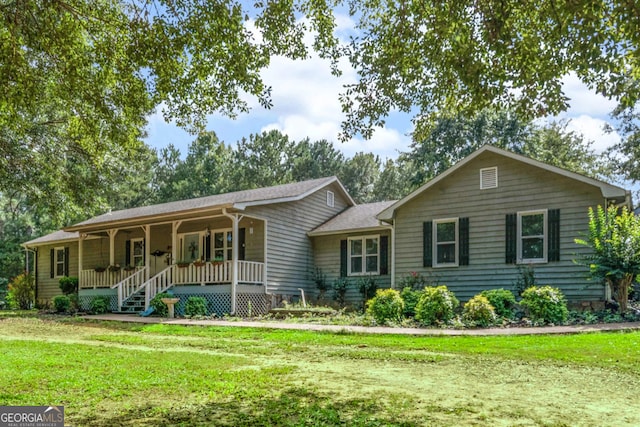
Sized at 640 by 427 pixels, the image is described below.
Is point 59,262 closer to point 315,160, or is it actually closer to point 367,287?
point 367,287

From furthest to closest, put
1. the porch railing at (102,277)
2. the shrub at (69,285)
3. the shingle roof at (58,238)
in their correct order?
the shingle roof at (58,238)
the shrub at (69,285)
the porch railing at (102,277)

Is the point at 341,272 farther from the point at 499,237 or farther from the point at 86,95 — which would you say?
the point at 86,95

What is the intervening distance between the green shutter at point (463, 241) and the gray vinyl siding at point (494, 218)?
117 millimetres

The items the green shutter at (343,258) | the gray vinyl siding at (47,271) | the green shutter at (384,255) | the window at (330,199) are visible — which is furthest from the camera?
the gray vinyl siding at (47,271)

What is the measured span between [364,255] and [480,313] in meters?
7.49

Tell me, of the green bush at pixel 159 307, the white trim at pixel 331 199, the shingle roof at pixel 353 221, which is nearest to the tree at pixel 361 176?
the white trim at pixel 331 199

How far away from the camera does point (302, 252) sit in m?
20.6

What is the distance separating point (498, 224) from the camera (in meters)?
15.7

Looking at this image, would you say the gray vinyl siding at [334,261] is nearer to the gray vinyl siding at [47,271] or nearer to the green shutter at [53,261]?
the gray vinyl siding at [47,271]

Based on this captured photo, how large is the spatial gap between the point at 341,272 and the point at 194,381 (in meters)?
14.4

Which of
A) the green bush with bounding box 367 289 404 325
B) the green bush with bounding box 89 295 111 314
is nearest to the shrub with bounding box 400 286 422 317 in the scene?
the green bush with bounding box 367 289 404 325

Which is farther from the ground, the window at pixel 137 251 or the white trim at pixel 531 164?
the white trim at pixel 531 164

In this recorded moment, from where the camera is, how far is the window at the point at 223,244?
65.0 feet

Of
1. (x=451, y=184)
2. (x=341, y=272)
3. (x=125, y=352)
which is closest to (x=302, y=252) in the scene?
(x=341, y=272)
